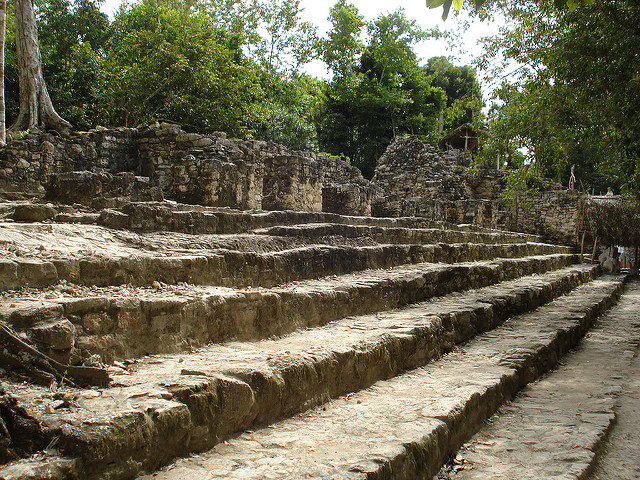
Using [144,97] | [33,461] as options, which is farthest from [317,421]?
[144,97]

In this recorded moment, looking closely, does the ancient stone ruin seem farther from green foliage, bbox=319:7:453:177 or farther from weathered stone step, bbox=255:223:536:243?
green foliage, bbox=319:7:453:177

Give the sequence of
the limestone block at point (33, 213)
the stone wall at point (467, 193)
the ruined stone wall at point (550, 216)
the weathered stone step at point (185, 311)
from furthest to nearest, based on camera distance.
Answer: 1. the ruined stone wall at point (550, 216)
2. the stone wall at point (467, 193)
3. the limestone block at point (33, 213)
4. the weathered stone step at point (185, 311)

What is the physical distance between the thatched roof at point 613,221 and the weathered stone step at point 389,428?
1266 cm

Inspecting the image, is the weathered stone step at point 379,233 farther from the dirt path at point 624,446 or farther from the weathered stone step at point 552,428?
the dirt path at point 624,446

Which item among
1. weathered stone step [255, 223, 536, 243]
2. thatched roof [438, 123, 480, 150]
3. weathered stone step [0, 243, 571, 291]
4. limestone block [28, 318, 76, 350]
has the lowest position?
limestone block [28, 318, 76, 350]

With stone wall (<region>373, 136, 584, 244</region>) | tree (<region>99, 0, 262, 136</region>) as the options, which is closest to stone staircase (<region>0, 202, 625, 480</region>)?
stone wall (<region>373, 136, 584, 244</region>)

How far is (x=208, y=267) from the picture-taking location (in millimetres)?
3480

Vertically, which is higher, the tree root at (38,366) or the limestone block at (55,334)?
the limestone block at (55,334)

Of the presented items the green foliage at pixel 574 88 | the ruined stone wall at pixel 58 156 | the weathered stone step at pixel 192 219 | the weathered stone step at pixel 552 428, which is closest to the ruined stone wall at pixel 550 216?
the green foliage at pixel 574 88

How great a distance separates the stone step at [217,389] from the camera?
1.59 meters

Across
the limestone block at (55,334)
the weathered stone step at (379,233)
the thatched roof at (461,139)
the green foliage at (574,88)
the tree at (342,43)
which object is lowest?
the limestone block at (55,334)

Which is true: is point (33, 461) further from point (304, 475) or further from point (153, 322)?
point (153, 322)

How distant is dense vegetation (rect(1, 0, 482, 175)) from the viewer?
1633cm

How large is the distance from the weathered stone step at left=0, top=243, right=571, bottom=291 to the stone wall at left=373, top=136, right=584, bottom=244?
11.1 m
